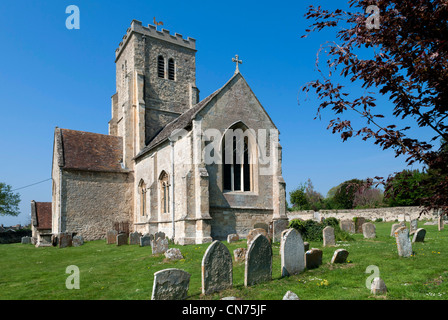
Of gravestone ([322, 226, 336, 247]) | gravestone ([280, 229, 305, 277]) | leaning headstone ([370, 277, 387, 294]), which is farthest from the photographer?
gravestone ([322, 226, 336, 247])

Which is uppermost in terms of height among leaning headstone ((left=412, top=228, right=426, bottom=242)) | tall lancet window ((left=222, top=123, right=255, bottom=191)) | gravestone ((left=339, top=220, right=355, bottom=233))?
tall lancet window ((left=222, top=123, right=255, bottom=191))

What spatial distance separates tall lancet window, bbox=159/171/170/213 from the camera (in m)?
21.2

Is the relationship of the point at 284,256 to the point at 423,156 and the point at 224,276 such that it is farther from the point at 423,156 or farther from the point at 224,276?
the point at 423,156

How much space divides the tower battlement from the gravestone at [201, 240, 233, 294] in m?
25.1

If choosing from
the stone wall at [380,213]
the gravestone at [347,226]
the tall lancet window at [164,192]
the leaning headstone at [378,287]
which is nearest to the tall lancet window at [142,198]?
the tall lancet window at [164,192]

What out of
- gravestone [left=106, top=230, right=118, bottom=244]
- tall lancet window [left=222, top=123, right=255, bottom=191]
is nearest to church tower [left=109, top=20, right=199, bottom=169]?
gravestone [left=106, top=230, right=118, bottom=244]

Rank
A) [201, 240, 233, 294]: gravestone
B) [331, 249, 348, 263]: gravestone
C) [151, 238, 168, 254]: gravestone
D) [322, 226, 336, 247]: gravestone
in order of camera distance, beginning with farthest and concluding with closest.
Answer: [151, 238, 168, 254]: gravestone, [322, 226, 336, 247]: gravestone, [331, 249, 348, 263]: gravestone, [201, 240, 233, 294]: gravestone

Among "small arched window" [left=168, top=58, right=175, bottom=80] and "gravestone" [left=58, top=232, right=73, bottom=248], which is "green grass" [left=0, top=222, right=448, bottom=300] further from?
"small arched window" [left=168, top=58, right=175, bottom=80]

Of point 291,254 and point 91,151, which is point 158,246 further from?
point 91,151

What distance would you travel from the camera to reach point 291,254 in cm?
864

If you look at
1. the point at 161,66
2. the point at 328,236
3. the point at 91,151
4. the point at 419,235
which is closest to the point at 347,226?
the point at 419,235

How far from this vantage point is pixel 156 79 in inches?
1132
